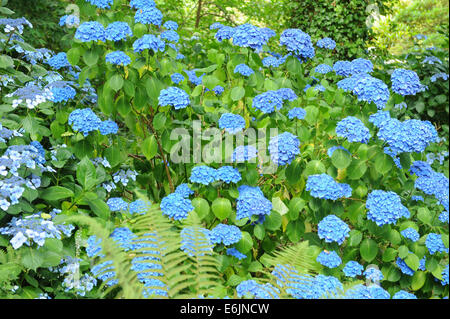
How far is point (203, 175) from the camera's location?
6.88 ft

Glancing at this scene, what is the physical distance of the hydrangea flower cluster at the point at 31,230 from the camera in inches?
66.6

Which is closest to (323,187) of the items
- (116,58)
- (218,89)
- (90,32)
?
(218,89)

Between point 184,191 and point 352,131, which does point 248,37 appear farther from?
point 184,191

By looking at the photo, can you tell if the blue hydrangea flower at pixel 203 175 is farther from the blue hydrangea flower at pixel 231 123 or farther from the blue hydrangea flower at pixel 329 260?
the blue hydrangea flower at pixel 329 260

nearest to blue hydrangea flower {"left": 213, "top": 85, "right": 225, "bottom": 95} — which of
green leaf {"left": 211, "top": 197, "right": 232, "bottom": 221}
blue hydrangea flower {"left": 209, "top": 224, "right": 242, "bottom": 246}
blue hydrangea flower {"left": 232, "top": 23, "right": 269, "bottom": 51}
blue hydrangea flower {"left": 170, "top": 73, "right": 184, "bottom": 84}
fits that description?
blue hydrangea flower {"left": 170, "top": 73, "right": 184, "bottom": 84}

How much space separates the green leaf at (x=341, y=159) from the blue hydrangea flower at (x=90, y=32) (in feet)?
4.51

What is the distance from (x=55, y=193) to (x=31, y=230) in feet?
1.18

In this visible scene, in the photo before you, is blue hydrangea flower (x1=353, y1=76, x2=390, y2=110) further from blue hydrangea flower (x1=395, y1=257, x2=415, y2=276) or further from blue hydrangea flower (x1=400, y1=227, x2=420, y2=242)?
blue hydrangea flower (x1=395, y1=257, x2=415, y2=276)

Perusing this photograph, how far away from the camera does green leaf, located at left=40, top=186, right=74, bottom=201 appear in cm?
203

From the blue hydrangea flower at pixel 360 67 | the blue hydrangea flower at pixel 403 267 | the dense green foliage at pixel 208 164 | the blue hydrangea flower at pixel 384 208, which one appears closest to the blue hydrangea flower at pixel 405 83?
the dense green foliage at pixel 208 164

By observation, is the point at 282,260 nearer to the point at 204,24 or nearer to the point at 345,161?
the point at 345,161

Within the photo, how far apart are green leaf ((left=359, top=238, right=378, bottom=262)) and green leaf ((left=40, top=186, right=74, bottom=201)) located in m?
1.50
